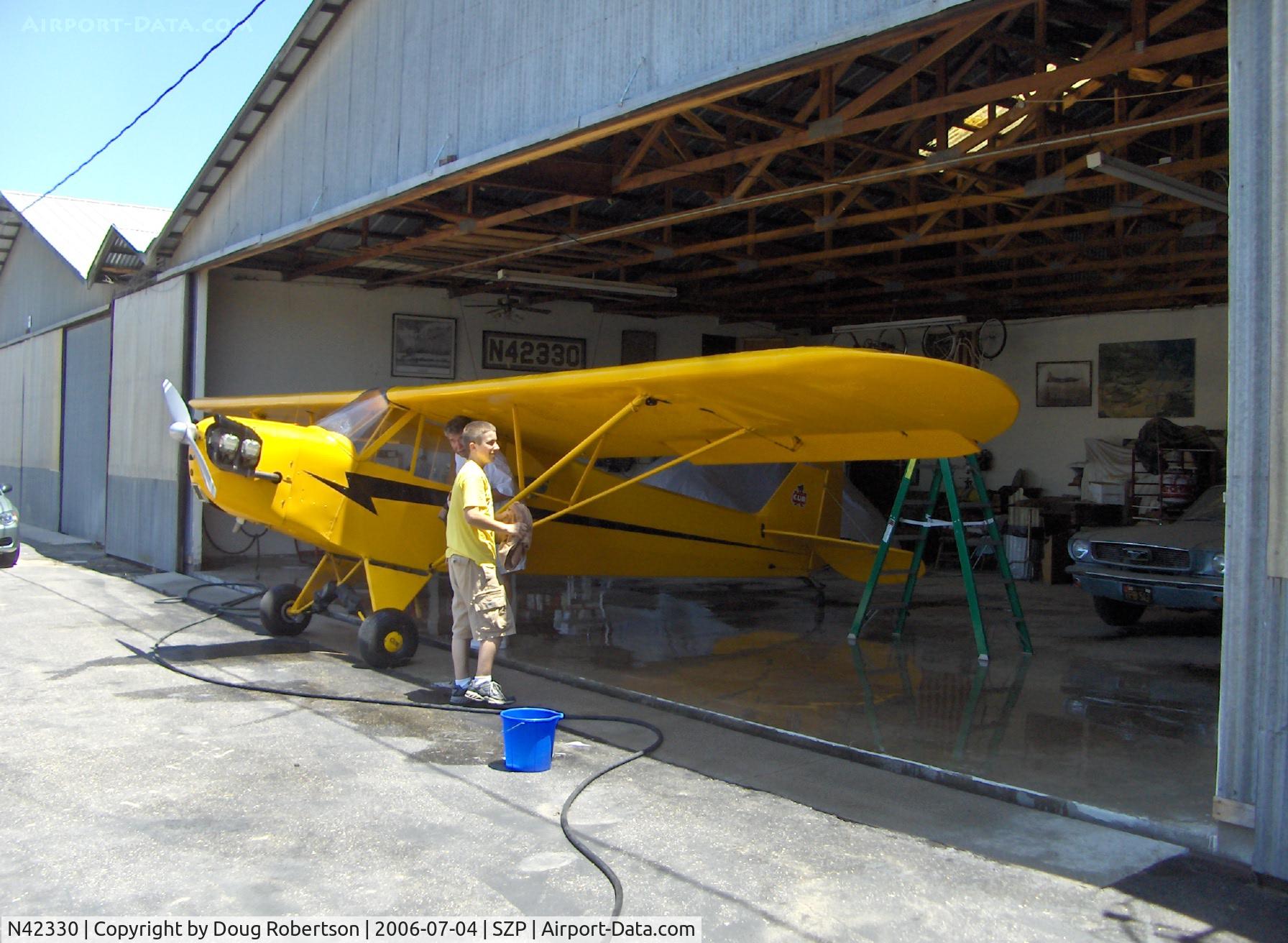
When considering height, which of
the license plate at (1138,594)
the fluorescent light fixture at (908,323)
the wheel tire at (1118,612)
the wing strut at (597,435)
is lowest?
the wheel tire at (1118,612)

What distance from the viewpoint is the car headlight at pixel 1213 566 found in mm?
8477

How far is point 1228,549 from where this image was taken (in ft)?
12.0

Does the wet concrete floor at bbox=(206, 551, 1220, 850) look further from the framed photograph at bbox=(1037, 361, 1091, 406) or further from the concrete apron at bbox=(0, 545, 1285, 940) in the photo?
the framed photograph at bbox=(1037, 361, 1091, 406)

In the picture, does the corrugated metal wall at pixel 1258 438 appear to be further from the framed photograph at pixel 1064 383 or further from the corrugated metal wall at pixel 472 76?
the framed photograph at pixel 1064 383

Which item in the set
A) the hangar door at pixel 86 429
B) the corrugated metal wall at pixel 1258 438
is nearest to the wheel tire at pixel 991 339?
the corrugated metal wall at pixel 1258 438

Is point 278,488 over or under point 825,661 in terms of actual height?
over

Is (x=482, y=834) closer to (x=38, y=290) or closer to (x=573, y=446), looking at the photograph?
(x=573, y=446)

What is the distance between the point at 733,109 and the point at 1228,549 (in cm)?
549

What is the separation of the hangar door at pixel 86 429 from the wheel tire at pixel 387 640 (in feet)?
32.5

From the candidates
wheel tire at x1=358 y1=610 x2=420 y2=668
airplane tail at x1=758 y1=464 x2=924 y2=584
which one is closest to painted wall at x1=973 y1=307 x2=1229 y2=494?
airplane tail at x1=758 y1=464 x2=924 y2=584

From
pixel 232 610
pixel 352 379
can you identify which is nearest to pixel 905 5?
pixel 232 610

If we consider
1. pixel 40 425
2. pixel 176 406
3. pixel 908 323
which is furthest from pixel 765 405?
pixel 40 425

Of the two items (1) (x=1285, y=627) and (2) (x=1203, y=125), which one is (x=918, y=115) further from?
(1) (x=1285, y=627)

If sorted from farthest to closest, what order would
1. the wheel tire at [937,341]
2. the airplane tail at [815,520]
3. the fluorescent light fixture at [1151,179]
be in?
1. the wheel tire at [937,341]
2. the airplane tail at [815,520]
3. the fluorescent light fixture at [1151,179]
